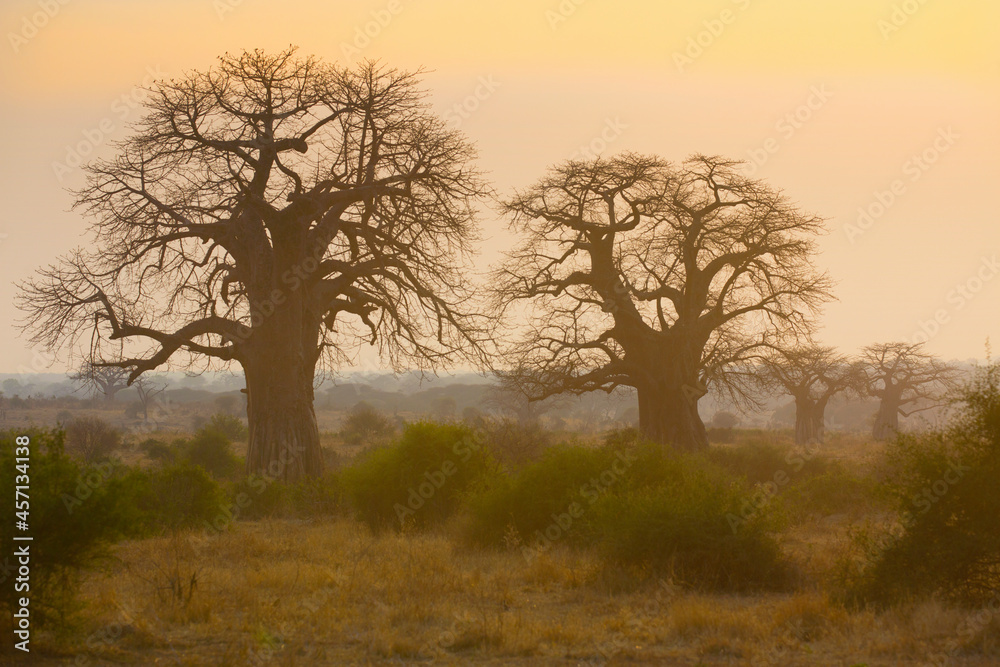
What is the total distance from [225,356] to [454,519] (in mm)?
6750

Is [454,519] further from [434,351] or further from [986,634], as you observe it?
[986,634]

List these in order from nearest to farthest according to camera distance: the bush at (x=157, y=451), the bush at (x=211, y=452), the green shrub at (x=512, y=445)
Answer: the green shrub at (x=512, y=445) < the bush at (x=211, y=452) < the bush at (x=157, y=451)

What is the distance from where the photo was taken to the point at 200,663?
625cm

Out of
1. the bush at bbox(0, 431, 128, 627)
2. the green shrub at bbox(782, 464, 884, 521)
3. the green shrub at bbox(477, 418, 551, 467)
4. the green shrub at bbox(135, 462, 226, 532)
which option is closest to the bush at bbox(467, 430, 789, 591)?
the green shrub at bbox(782, 464, 884, 521)

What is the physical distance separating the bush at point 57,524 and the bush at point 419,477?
253 inches

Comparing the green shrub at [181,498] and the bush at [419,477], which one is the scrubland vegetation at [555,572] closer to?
the green shrub at [181,498]

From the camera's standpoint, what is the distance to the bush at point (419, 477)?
13359 mm

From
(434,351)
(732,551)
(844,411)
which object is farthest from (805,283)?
(844,411)

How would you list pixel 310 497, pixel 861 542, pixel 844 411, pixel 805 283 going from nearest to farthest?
pixel 861 542 < pixel 310 497 < pixel 805 283 < pixel 844 411

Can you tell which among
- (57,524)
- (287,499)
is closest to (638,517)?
(57,524)

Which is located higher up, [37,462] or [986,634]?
[37,462]

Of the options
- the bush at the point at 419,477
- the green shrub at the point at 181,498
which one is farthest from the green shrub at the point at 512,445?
the green shrub at the point at 181,498

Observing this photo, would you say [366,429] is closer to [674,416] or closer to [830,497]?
[674,416]

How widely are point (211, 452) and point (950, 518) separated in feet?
67.2
